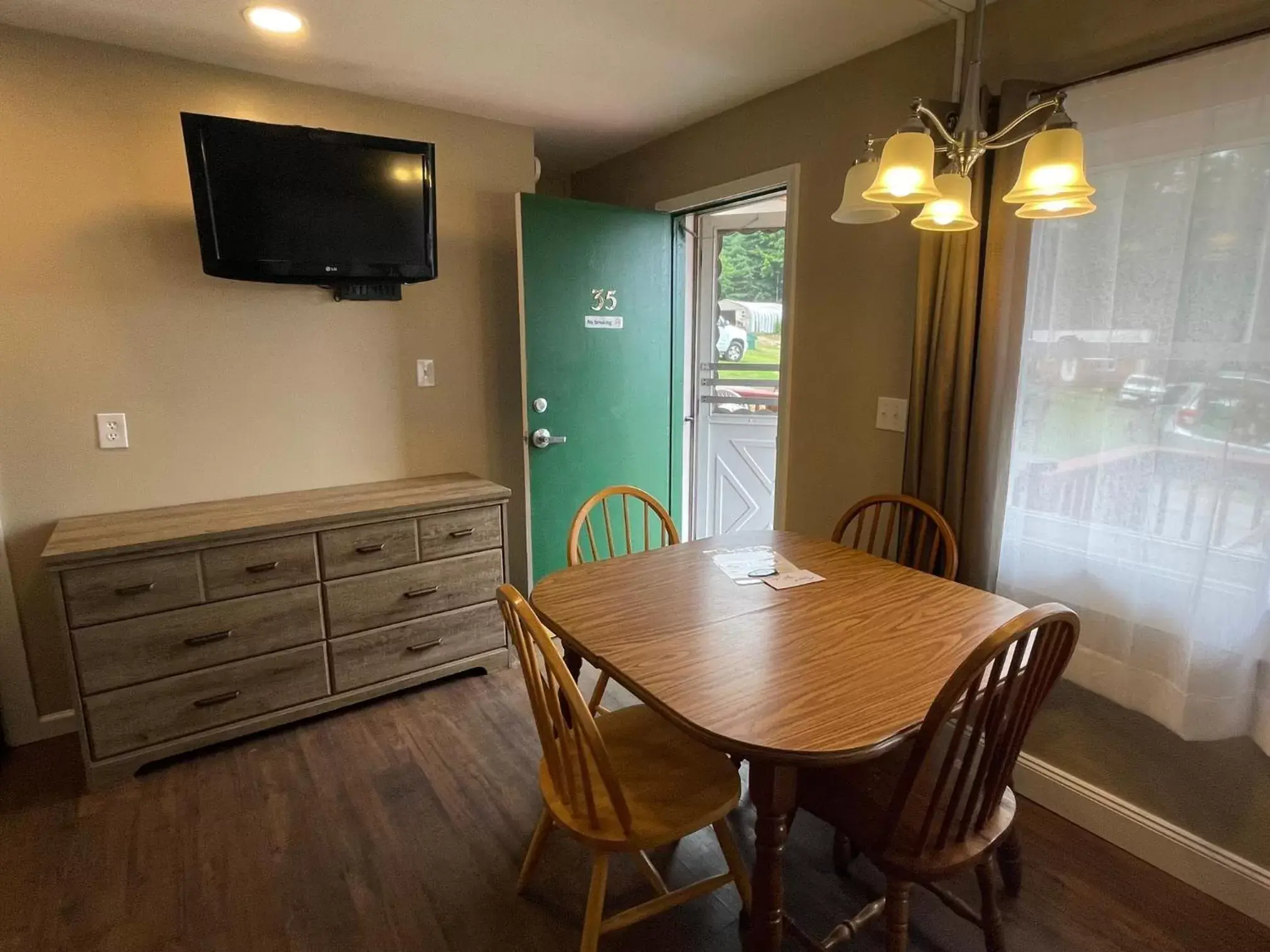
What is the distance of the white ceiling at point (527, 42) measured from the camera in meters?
2.03

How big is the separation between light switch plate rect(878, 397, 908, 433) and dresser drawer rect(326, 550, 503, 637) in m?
1.59

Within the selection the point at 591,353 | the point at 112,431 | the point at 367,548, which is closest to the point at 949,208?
the point at 591,353

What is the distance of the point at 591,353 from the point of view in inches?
128

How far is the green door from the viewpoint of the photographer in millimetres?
3094

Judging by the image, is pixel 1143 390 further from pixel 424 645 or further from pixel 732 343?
pixel 424 645

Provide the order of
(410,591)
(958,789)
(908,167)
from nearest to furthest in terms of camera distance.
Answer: (958,789) → (908,167) → (410,591)

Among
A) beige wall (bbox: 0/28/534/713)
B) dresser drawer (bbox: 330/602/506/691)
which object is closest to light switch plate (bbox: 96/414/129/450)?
beige wall (bbox: 0/28/534/713)

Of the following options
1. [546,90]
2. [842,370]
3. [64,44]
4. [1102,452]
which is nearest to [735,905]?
[1102,452]

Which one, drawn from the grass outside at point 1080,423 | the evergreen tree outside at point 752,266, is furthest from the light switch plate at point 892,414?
the evergreen tree outside at point 752,266

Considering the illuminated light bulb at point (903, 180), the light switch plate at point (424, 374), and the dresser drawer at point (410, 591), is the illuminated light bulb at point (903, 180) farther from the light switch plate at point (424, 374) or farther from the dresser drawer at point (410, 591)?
the light switch plate at point (424, 374)

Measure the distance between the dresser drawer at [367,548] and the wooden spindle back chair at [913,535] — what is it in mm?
1570

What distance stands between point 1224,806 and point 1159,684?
35 centimetres

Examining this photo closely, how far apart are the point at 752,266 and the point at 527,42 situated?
197 centimetres

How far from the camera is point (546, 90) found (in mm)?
2688
